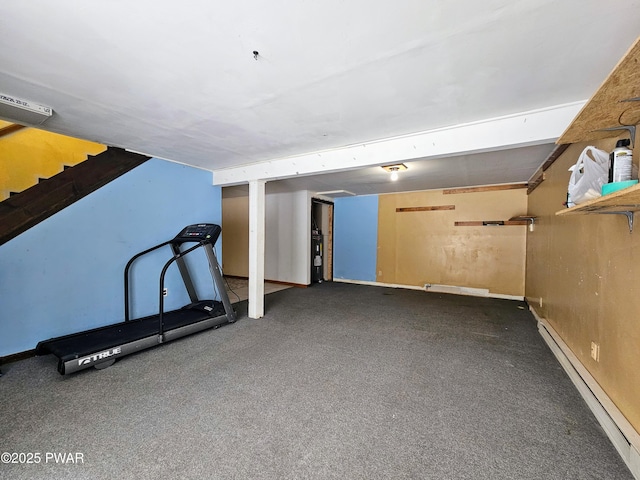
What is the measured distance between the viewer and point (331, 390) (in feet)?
7.06

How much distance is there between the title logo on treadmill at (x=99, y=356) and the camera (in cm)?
232

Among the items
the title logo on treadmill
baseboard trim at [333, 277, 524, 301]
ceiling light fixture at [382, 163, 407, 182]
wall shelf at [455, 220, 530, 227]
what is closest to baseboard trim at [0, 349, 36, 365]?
the title logo on treadmill

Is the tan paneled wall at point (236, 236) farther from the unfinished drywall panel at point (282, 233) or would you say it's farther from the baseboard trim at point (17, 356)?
the baseboard trim at point (17, 356)

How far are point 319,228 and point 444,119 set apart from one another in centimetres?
510

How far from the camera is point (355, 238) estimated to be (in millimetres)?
6977

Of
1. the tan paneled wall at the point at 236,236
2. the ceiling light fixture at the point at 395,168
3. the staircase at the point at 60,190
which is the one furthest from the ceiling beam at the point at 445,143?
the tan paneled wall at the point at 236,236

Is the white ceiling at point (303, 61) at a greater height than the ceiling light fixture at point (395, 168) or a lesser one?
greater

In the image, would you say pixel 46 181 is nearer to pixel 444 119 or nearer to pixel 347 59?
pixel 347 59

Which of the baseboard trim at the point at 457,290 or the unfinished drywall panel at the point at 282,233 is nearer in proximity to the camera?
the baseboard trim at the point at 457,290

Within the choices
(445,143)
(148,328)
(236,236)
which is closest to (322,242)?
(236,236)

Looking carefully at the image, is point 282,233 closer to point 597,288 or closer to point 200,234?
point 200,234

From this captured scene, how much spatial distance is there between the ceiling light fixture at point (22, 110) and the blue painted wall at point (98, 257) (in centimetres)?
89

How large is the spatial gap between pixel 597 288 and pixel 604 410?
2.83 feet

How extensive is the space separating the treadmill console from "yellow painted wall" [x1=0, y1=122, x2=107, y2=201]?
1390 millimetres
